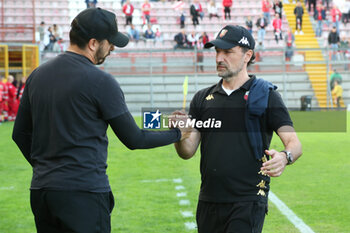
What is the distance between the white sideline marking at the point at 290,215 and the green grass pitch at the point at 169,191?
0.24 feet

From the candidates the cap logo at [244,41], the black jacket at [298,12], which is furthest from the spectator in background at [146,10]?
the cap logo at [244,41]

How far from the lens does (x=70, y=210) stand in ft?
10.8

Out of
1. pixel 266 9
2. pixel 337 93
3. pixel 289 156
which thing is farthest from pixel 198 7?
pixel 289 156

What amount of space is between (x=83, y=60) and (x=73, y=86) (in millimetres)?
182

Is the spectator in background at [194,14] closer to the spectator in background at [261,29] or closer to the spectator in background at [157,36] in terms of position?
the spectator in background at [157,36]

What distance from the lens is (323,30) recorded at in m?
33.2

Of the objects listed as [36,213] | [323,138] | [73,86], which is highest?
[73,86]

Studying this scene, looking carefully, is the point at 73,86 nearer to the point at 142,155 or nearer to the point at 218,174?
the point at 218,174

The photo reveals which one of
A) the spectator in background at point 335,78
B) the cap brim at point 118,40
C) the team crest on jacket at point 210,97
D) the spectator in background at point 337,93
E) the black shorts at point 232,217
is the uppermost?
the cap brim at point 118,40

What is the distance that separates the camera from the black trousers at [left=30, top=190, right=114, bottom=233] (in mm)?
3283

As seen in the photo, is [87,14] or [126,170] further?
[126,170]

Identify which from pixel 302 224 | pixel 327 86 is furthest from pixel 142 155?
pixel 327 86

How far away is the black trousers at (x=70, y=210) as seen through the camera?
3.28 metres

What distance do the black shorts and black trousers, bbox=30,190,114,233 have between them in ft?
2.79
